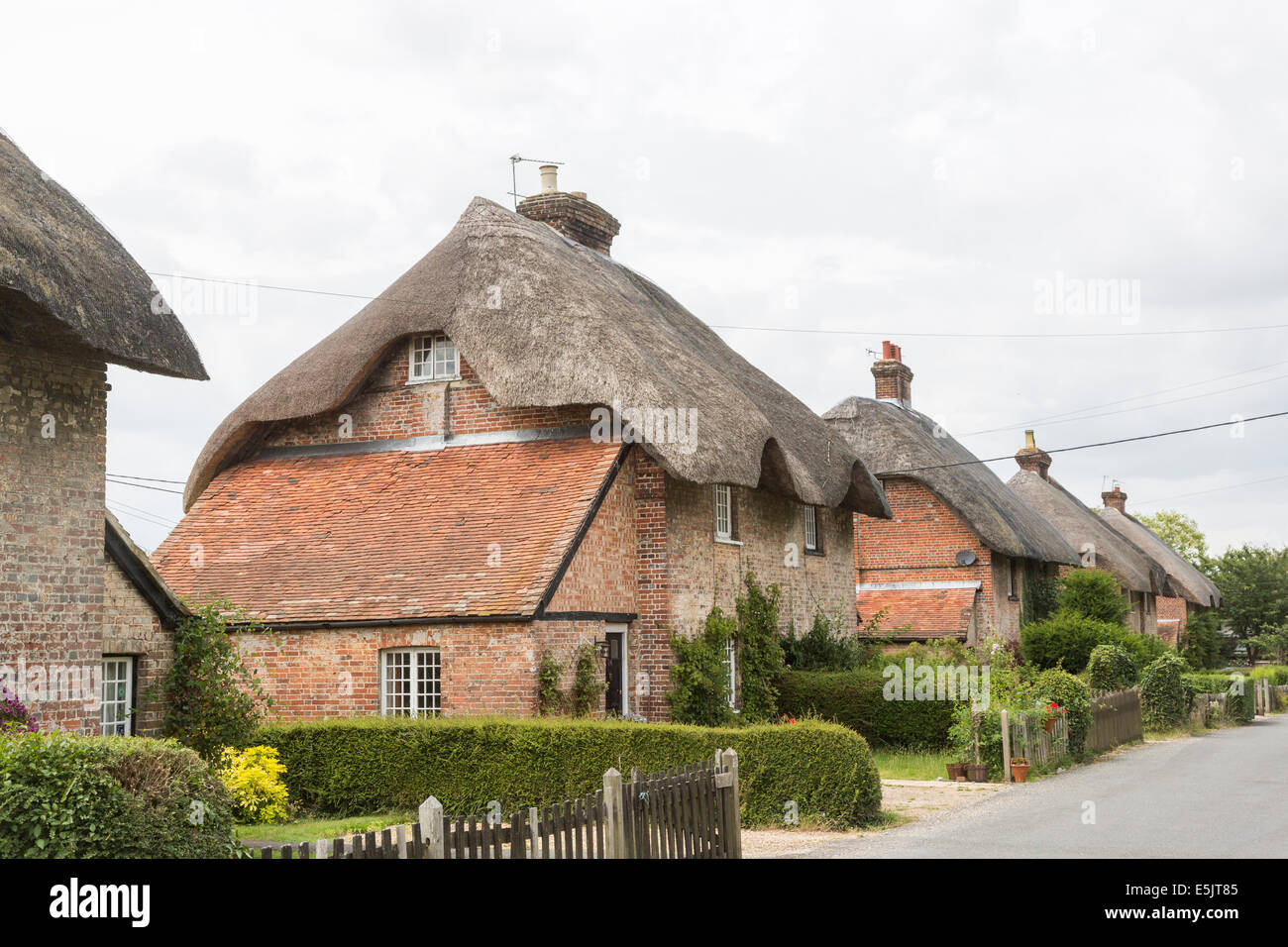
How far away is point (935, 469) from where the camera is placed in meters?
32.7

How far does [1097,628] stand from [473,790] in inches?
854

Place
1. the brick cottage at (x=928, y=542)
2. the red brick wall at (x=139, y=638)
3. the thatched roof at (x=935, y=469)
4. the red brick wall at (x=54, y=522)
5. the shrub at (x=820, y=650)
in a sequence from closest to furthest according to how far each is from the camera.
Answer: the red brick wall at (x=54, y=522)
the red brick wall at (x=139, y=638)
the shrub at (x=820, y=650)
the brick cottage at (x=928, y=542)
the thatched roof at (x=935, y=469)

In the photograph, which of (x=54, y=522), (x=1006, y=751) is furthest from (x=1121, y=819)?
(x=54, y=522)

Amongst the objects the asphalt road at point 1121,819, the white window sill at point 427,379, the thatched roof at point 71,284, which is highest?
the white window sill at point 427,379

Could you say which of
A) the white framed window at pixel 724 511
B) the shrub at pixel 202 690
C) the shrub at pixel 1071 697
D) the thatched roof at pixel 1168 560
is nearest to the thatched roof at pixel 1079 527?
the thatched roof at pixel 1168 560

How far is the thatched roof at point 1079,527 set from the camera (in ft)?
148

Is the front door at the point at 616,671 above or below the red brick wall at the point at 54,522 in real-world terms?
below

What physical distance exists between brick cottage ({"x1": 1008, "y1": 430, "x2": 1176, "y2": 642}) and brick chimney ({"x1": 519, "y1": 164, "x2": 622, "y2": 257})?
22831 mm

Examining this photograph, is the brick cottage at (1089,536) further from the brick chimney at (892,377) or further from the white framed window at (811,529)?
the white framed window at (811,529)

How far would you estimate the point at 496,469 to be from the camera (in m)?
19.4

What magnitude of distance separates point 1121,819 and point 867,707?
8.14 m

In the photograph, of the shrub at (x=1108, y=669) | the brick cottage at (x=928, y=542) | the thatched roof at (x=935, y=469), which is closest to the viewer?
the shrub at (x=1108, y=669)

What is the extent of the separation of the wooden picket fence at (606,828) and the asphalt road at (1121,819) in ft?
6.20
